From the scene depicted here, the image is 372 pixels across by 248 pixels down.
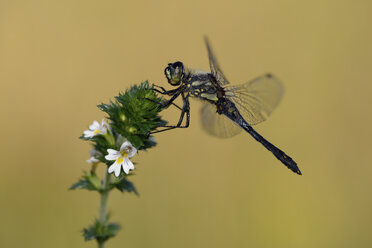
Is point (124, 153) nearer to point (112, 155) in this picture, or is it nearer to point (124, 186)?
point (112, 155)

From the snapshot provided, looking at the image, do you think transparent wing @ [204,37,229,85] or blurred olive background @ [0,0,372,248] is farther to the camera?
blurred olive background @ [0,0,372,248]

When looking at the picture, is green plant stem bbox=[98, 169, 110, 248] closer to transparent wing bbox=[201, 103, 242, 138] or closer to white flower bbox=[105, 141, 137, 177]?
white flower bbox=[105, 141, 137, 177]

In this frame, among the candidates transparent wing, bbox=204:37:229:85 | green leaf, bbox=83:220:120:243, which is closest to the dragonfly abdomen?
transparent wing, bbox=204:37:229:85

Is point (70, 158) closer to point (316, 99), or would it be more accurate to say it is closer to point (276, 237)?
point (276, 237)

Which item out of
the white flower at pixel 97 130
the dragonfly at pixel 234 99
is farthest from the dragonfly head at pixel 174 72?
the white flower at pixel 97 130

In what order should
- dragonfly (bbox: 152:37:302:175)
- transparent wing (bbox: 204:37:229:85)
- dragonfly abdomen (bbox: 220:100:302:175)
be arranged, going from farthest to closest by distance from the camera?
dragonfly abdomen (bbox: 220:100:302:175) → dragonfly (bbox: 152:37:302:175) → transparent wing (bbox: 204:37:229:85)

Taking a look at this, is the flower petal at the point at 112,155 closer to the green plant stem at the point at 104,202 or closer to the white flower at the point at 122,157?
the white flower at the point at 122,157

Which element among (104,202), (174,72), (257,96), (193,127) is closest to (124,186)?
(104,202)
